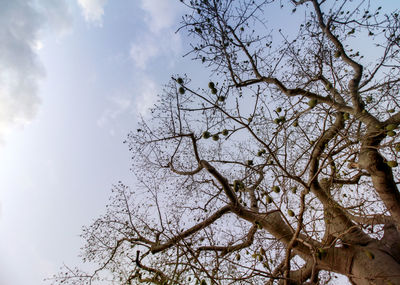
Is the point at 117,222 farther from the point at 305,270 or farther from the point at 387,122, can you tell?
the point at 387,122

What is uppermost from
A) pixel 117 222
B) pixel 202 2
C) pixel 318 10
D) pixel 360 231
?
pixel 318 10

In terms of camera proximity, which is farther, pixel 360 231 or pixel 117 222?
pixel 117 222

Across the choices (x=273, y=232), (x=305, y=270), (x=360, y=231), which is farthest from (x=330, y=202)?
(x=305, y=270)

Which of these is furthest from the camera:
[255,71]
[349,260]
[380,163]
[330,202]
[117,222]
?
[117,222]

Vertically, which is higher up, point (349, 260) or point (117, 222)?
point (117, 222)

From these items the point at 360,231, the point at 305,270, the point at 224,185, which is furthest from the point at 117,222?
the point at 360,231

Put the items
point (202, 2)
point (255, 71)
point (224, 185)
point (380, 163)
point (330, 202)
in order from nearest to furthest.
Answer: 1. point (380, 163)
2. point (330, 202)
3. point (202, 2)
4. point (224, 185)
5. point (255, 71)

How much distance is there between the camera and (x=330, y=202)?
2.86m

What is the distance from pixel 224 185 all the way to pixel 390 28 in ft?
10.2

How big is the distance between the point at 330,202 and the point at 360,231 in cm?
59

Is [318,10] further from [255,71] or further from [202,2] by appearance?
[202,2]

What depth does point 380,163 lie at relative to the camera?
7.98 ft

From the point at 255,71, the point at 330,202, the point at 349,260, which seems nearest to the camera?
the point at 349,260

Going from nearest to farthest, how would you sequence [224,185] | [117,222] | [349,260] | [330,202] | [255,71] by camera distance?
[349,260] → [330,202] → [224,185] → [255,71] → [117,222]
